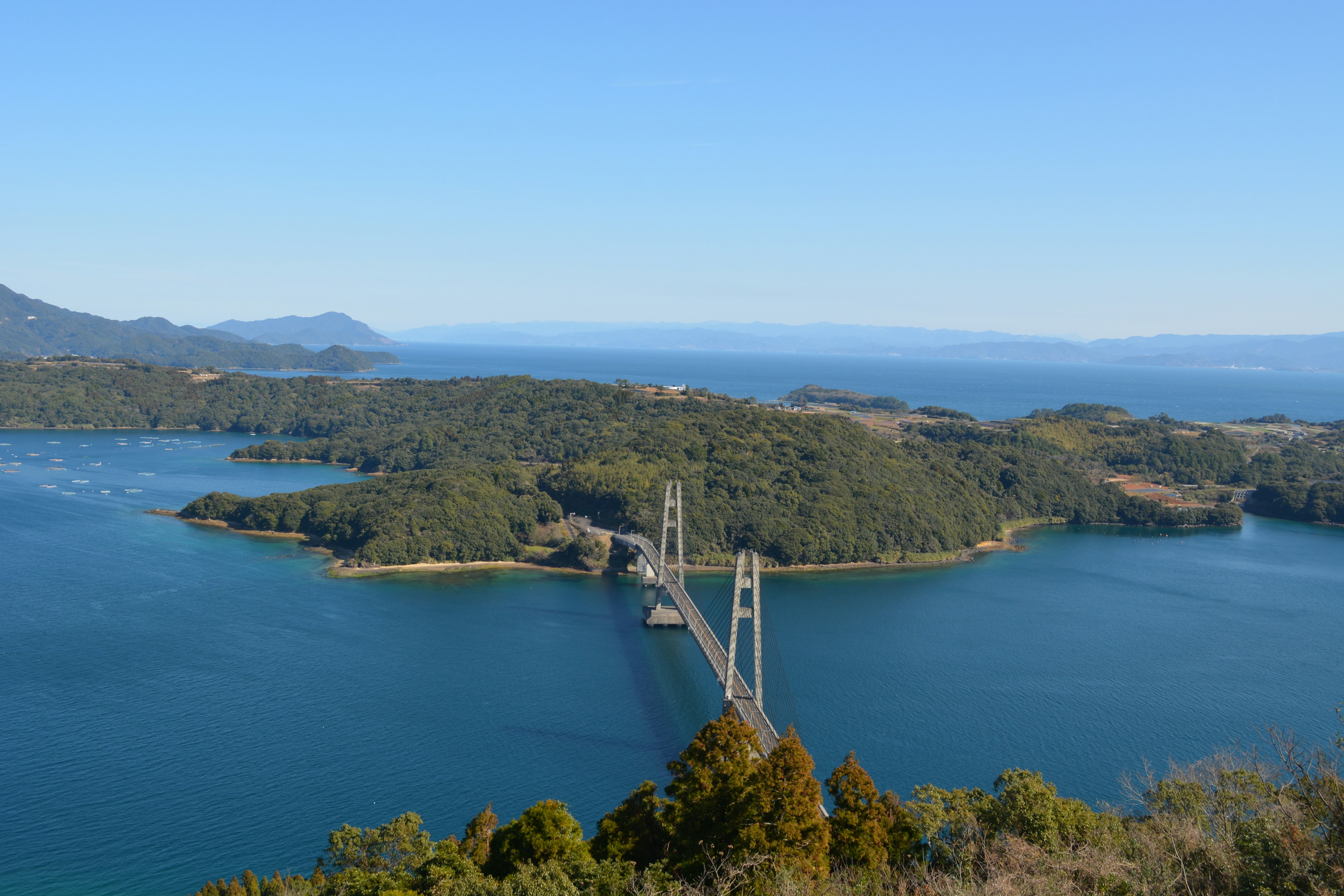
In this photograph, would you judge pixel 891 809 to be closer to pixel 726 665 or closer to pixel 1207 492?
pixel 726 665

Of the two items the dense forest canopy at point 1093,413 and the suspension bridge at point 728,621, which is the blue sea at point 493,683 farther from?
the dense forest canopy at point 1093,413

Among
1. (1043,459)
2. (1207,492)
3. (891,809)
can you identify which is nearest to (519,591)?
(891,809)

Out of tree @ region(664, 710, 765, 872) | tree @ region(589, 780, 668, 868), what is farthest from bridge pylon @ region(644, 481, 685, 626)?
tree @ region(664, 710, 765, 872)

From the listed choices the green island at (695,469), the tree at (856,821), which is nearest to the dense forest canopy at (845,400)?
the green island at (695,469)

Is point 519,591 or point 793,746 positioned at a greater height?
point 793,746

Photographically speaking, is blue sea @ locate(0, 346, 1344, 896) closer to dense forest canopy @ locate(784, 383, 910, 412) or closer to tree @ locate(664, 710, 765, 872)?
tree @ locate(664, 710, 765, 872)
